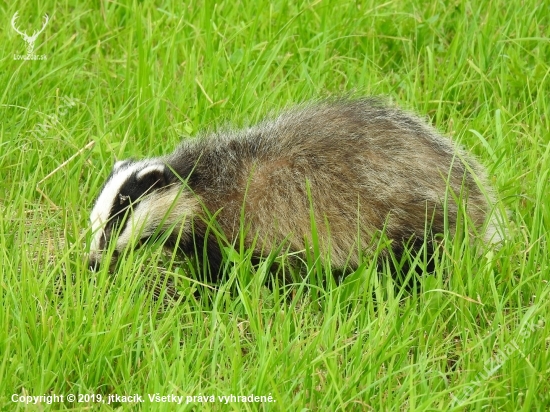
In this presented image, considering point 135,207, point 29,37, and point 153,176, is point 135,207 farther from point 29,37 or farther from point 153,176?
point 29,37

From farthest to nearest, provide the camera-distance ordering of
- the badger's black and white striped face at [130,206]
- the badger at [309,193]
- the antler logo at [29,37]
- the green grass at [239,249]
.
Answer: the antler logo at [29,37] → the badger at [309,193] → the badger's black and white striped face at [130,206] → the green grass at [239,249]

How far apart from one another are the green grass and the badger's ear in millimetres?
432

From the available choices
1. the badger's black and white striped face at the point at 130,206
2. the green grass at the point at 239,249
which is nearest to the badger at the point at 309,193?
the badger's black and white striped face at the point at 130,206

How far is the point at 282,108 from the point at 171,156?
90cm

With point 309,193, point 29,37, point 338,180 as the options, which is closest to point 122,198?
point 309,193

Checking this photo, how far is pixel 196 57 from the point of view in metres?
6.51

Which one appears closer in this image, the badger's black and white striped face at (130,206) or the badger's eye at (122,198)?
the badger's black and white striped face at (130,206)

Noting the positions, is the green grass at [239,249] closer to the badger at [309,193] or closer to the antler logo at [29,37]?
the antler logo at [29,37]

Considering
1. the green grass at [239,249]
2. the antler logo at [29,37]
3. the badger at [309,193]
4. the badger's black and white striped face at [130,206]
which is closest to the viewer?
the green grass at [239,249]

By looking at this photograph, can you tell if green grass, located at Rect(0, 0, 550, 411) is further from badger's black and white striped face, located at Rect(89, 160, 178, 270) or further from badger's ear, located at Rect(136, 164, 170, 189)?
badger's ear, located at Rect(136, 164, 170, 189)

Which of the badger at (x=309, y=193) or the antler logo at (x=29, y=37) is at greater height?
the antler logo at (x=29, y=37)

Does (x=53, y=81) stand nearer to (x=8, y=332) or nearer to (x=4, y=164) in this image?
(x=4, y=164)

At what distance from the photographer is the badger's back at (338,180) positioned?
4.82 meters

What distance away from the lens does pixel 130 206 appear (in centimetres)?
473
